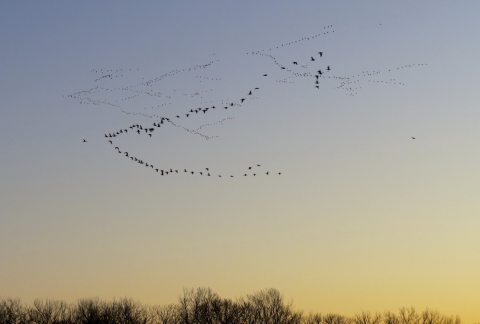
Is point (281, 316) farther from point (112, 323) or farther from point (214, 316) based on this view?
point (112, 323)

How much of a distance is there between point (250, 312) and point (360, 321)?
2893 cm

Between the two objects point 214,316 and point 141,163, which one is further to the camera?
point 214,316

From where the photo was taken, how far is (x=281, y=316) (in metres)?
155

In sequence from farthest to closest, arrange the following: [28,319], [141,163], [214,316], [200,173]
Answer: [214,316] → [28,319] → [141,163] → [200,173]

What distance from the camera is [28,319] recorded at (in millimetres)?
141750

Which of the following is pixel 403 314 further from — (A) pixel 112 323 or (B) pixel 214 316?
(A) pixel 112 323

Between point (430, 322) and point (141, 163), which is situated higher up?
point (141, 163)

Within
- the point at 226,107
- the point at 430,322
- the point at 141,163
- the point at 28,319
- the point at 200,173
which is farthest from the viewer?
the point at 430,322

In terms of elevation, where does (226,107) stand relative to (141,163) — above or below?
below

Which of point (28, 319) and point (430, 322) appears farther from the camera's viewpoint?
point (430, 322)

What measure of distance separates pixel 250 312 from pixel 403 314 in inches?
1351

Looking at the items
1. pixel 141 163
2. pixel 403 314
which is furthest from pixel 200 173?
pixel 403 314

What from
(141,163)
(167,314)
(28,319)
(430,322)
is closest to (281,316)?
Answer: (167,314)

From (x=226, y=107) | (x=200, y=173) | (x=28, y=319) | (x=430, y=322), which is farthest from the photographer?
(x=430, y=322)
